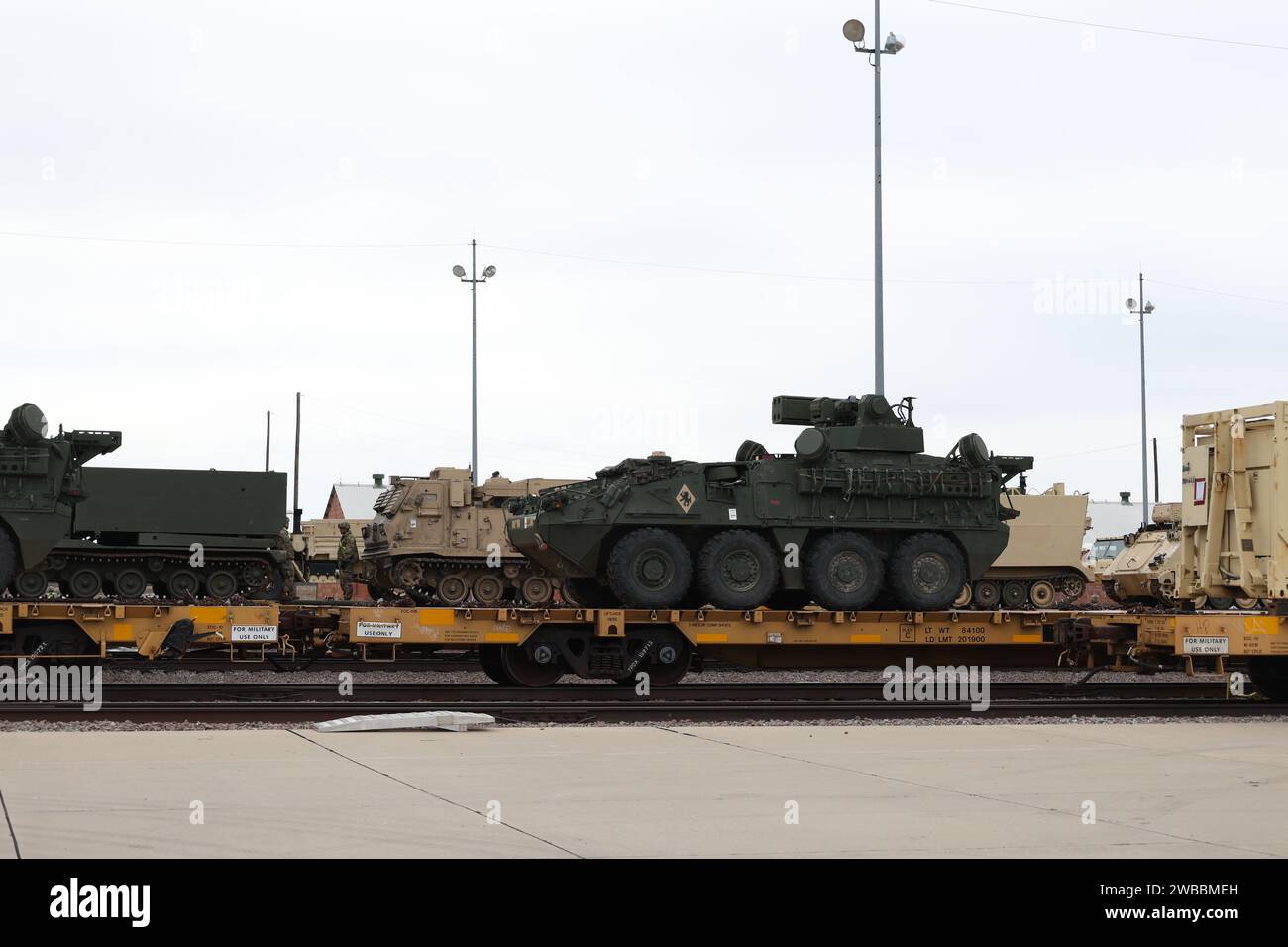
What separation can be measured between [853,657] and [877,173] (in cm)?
817

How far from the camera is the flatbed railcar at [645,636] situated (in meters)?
16.2

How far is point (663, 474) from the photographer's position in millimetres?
18047

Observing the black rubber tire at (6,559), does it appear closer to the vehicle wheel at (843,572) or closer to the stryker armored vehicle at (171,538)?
the vehicle wheel at (843,572)

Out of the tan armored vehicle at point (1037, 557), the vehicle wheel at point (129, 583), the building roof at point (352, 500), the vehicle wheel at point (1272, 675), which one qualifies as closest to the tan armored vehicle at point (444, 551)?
the vehicle wheel at point (129, 583)

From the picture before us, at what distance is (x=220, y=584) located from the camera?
32.2 m

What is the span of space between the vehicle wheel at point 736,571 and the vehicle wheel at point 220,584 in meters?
16.7

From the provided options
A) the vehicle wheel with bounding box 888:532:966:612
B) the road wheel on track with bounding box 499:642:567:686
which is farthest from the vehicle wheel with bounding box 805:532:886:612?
the road wheel on track with bounding box 499:642:567:686

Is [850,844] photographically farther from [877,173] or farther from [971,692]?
[877,173]

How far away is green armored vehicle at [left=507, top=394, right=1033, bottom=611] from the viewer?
58.7 feet

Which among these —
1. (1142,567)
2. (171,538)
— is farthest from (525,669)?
(1142,567)

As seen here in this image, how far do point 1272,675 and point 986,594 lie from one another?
1629cm

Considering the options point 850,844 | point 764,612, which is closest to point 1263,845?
point 850,844

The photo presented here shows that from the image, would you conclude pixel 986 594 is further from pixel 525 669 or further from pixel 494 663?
pixel 525 669

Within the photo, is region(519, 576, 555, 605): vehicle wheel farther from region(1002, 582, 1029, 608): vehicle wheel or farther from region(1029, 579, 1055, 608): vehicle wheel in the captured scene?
region(1029, 579, 1055, 608): vehicle wheel
